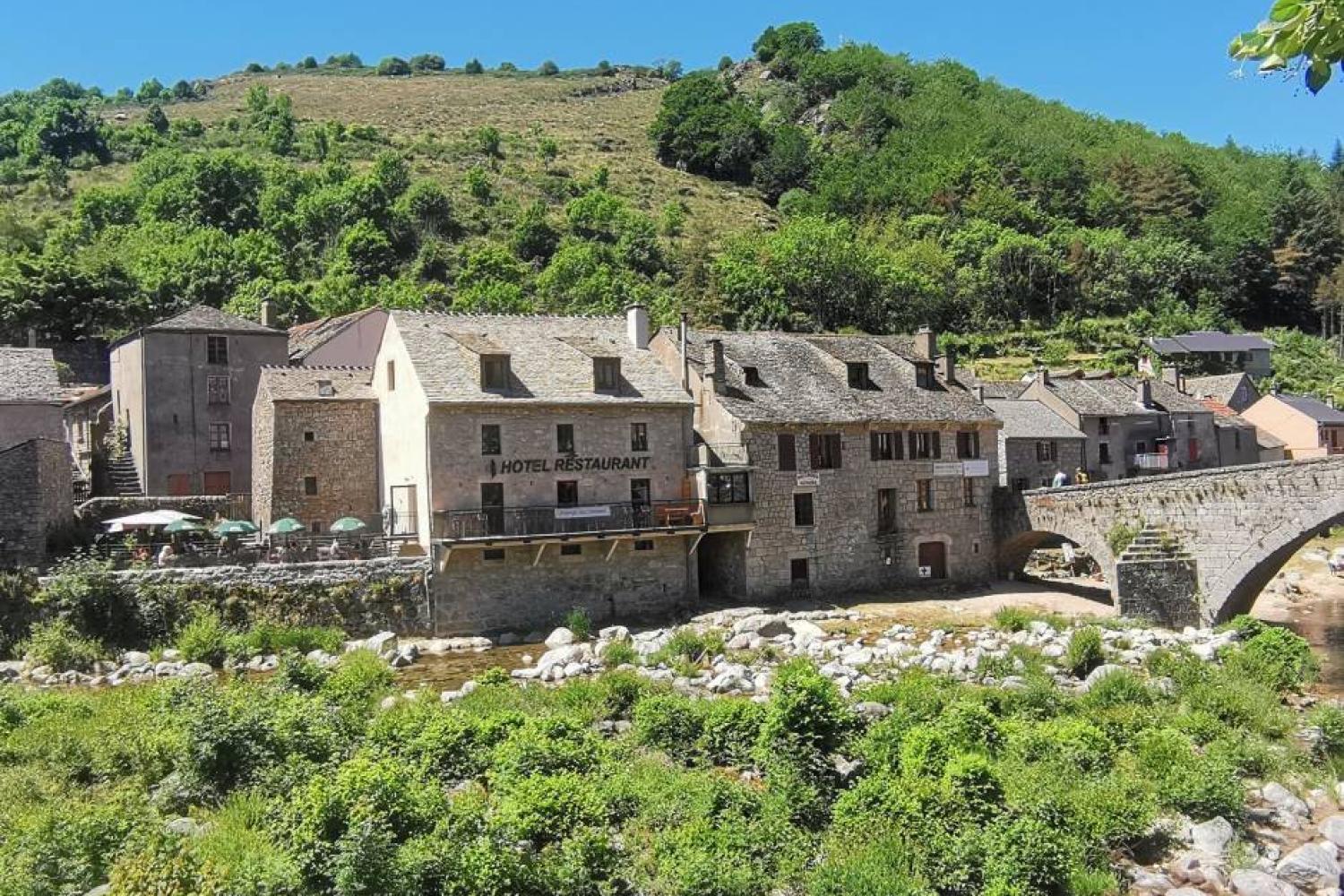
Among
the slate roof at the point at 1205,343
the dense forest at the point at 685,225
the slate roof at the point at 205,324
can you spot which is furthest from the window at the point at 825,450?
the slate roof at the point at 1205,343

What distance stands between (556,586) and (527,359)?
7.82m

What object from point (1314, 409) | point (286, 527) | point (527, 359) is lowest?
point (286, 527)

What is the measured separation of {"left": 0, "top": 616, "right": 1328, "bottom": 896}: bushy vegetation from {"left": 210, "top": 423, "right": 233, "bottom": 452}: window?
17086mm

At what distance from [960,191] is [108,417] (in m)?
94.4

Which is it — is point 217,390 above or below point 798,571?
above

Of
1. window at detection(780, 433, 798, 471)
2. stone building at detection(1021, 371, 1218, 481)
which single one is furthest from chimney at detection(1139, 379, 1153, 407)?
window at detection(780, 433, 798, 471)

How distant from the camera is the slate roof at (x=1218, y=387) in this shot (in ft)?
223

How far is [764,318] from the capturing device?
80.1 meters

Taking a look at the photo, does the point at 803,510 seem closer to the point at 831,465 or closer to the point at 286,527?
the point at 831,465

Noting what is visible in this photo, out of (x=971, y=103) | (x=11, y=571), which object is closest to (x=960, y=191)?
(x=971, y=103)

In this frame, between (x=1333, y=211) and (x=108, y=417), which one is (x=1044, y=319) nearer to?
(x=1333, y=211)

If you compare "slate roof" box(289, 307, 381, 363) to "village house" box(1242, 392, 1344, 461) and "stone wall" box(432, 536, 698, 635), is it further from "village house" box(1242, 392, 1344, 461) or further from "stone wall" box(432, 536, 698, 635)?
"village house" box(1242, 392, 1344, 461)

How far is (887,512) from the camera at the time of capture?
128 ft

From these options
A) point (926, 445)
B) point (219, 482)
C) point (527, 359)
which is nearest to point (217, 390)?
point (219, 482)
